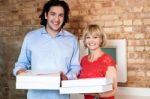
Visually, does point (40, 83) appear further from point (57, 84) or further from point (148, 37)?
point (148, 37)

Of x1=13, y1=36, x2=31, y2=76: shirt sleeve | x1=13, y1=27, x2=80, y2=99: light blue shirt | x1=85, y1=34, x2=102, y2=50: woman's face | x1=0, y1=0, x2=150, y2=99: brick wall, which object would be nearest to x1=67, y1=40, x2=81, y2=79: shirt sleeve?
x1=13, y1=27, x2=80, y2=99: light blue shirt

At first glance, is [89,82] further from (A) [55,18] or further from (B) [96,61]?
(A) [55,18]

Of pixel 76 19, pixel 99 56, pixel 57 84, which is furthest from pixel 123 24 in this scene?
pixel 57 84

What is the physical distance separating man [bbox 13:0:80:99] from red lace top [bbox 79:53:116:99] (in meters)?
0.07

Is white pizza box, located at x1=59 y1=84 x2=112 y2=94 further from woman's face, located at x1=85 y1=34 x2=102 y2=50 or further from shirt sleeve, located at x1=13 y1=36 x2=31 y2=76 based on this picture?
shirt sleeve, located at x1=13 y1=36 x2=31 y2=76

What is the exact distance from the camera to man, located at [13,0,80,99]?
1938 millimetres

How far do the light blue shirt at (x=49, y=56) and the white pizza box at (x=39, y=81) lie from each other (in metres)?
0.15

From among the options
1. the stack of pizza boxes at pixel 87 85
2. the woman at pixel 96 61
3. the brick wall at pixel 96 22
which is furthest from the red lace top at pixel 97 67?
the brick wall at pixel 96 22

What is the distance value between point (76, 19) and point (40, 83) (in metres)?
1.29

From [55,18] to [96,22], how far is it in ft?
2.96

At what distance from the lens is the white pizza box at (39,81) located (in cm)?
171

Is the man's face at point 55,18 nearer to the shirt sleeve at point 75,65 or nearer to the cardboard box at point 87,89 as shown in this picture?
the shirt sleeve at point 75,65

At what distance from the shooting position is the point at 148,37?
2574 millimetres

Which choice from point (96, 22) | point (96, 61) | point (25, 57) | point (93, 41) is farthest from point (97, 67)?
point (96, 22)
